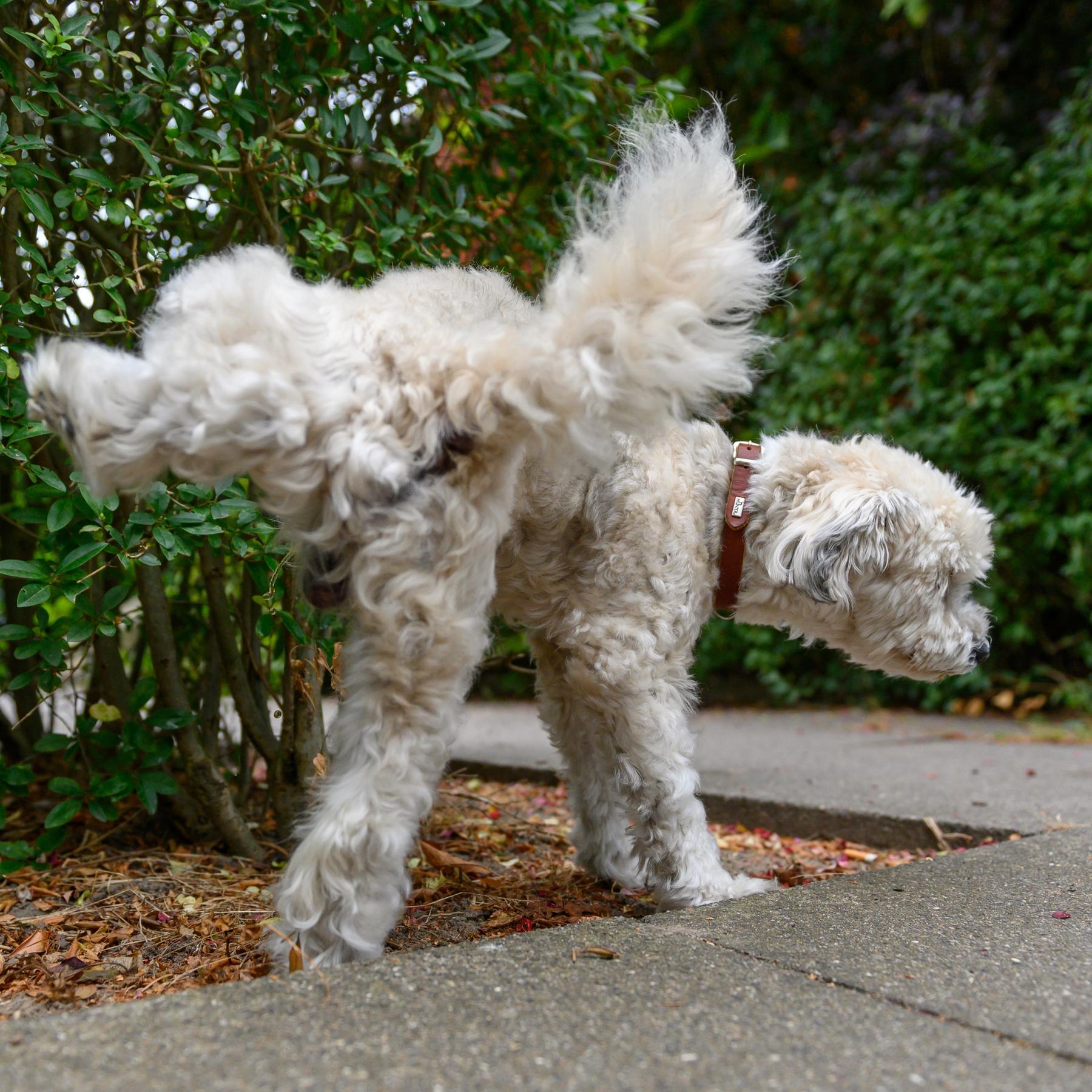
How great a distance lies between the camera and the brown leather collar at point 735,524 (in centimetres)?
314

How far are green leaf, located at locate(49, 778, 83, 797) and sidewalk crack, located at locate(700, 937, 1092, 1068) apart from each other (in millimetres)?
1986

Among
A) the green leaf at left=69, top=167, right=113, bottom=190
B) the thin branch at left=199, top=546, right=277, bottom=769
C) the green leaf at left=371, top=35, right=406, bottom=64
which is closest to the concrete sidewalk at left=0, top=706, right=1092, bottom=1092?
the thin branch at left=199, top=546, right=277, bottom=769

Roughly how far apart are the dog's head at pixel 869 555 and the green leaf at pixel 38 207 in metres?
2.13

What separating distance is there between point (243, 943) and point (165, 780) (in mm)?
728

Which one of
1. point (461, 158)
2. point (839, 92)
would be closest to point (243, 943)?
point (461, 158)

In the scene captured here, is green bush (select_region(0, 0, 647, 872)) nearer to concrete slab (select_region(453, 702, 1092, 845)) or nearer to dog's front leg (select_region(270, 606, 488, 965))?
dog's front leg (select_region(270, 606, 488, 965))

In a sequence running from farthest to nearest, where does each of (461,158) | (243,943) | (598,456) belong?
(461,158) < (243,943) < (598,456)

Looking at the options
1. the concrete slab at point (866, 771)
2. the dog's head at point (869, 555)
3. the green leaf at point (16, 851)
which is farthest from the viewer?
the concrete slab at point (866, 771)

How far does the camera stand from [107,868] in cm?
326

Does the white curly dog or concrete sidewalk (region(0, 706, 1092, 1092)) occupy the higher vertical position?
the white curly dog

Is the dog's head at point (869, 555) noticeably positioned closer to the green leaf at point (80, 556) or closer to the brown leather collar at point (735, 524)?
the brown leather collar at point (735, 524)

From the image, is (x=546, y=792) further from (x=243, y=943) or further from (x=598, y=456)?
(x=598, y=456)

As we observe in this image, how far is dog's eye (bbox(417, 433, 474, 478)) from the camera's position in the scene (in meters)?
2.17

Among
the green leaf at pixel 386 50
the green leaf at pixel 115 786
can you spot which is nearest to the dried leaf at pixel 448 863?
the green leaf at pixel 115 786
